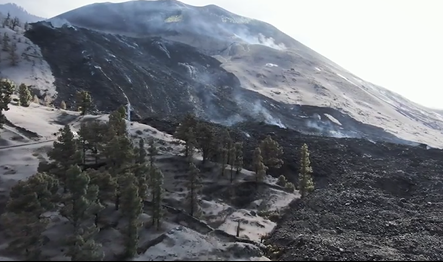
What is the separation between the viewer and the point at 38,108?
320 ft

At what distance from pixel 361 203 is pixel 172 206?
31.3 metres

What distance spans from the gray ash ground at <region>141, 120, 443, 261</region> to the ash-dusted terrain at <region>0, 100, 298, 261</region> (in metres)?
4.57

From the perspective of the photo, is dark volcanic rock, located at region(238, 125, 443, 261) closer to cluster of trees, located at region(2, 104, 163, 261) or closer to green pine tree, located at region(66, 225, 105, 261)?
cluster of trees, located at region(2, 104, 163, 261)

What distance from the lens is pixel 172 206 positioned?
54875 millimetres

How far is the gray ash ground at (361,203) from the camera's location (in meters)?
45.8

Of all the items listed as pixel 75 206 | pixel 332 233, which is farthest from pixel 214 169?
pixel 75 206

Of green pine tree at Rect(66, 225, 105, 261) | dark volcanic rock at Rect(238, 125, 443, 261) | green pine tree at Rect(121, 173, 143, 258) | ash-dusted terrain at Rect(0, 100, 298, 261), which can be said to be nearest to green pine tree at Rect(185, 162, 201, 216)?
ash-dusted terrain at Rect(0, 100, 298, 261)

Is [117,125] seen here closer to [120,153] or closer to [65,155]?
[120,153]

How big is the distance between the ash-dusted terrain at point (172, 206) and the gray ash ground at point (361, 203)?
15.0 ft

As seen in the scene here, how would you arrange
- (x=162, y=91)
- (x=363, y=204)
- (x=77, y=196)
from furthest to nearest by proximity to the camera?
(x=162, y=91)
(x=363, y=204)
(x=77, y=196)

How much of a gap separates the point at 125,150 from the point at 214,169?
2113 cm

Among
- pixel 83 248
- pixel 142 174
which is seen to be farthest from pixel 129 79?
pixel 83 248

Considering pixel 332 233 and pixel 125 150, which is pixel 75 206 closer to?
pixel 125 150

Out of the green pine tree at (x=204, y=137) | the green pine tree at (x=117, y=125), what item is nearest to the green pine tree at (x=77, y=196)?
the green pine tree at (x=117, y=125)
